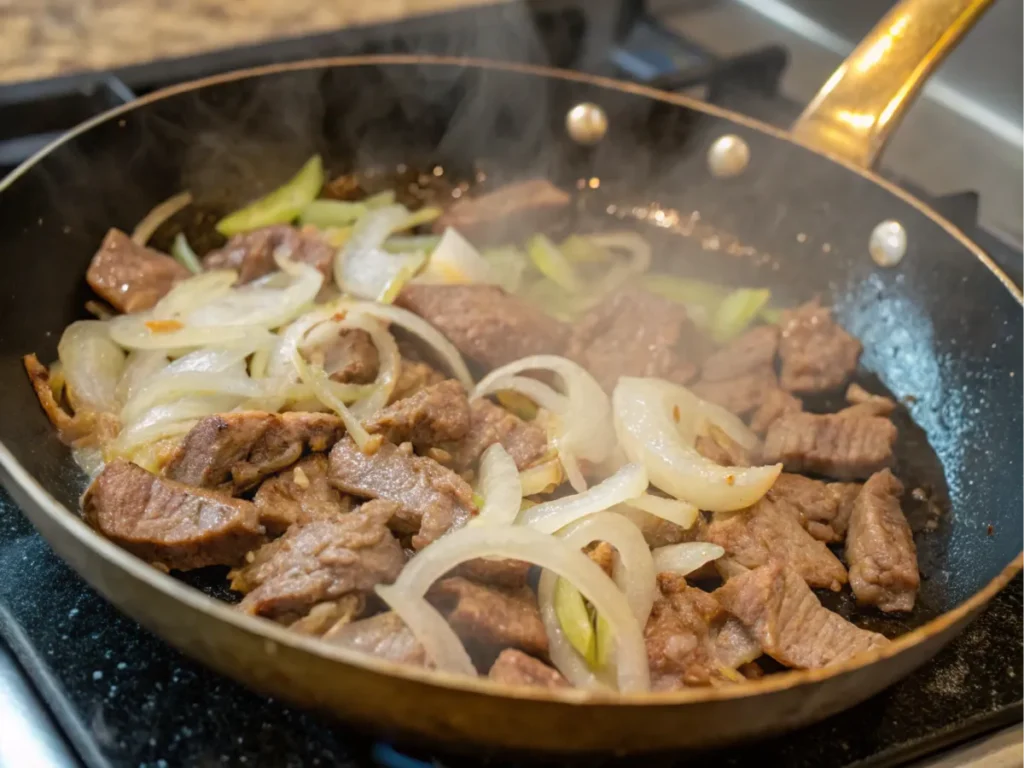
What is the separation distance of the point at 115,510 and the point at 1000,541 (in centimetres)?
164

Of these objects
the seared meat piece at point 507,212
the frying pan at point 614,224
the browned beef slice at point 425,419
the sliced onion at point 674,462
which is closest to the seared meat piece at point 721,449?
the sliced onion at point 674,462

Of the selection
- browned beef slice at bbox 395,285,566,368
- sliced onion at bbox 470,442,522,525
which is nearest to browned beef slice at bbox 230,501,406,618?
sliced onion at bbox 470,442,522,525

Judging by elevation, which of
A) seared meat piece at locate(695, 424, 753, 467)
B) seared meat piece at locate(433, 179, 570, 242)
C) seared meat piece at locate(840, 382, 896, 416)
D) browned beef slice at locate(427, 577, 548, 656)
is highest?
seared meat piece at locate(433, 179, 570, 242)

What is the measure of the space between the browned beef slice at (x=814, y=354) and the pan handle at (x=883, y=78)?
0.44 meters

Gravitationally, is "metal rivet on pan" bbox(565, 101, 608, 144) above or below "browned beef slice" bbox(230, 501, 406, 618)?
above

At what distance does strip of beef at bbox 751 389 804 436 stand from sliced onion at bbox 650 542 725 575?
17.7 inches

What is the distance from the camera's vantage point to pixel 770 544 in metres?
1.70

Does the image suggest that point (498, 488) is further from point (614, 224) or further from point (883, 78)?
point (883, 78)

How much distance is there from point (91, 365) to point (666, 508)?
48.3 inches

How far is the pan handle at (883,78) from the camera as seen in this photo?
216cm

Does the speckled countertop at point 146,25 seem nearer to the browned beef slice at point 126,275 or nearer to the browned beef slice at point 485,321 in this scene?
the browned beef slice at point 126,275

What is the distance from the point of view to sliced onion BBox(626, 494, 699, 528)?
165cm

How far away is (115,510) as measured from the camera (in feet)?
5.07

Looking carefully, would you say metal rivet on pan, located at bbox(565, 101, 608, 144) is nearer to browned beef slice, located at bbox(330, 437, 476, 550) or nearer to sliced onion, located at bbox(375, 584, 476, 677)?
browned beef slice, located at bbox(330, 437, 476, 550)
